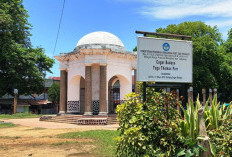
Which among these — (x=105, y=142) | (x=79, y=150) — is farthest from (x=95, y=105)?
(x=79, y=150)

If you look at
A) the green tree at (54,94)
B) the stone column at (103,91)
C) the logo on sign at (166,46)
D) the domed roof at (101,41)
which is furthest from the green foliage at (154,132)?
the green tree at (54,94)

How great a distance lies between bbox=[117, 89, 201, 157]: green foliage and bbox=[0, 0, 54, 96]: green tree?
22.4 m

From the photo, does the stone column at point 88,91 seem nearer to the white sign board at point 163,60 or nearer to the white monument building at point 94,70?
the white monument building at point 94,70

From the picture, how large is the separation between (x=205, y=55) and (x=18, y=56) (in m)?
21.2

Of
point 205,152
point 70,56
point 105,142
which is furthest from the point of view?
point 70,56

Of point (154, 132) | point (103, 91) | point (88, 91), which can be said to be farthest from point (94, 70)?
point (154, 132)

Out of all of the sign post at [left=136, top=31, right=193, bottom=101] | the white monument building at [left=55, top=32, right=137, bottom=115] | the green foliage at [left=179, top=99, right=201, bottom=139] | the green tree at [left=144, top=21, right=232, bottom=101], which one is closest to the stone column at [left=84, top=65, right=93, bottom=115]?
the white monument building at [left=55, top=32, right=137, bottom=115]

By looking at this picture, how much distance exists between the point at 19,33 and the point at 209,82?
900 inches

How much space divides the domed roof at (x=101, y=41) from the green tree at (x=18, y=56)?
9544 mm

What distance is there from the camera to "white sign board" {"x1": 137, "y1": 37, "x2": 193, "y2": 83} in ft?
18.6

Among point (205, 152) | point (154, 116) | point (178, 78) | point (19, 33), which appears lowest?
point (205, 152)

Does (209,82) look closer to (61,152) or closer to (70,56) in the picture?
(70,56)

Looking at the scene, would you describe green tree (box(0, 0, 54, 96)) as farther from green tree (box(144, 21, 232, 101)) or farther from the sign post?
the sign post

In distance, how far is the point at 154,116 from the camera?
15.5 feet
